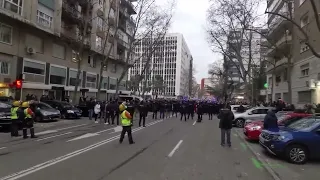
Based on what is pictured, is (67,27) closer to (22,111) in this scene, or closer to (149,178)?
(22,111)

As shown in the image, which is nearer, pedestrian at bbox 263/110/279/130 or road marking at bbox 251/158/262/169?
road marking at bbox 251/158/262/169

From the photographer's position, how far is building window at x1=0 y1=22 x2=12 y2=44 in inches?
1087

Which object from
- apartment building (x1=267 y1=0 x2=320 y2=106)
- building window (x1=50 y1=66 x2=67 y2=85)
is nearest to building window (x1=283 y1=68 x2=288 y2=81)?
apartment building (x1=267 y1=0 x2=320 y2=106)

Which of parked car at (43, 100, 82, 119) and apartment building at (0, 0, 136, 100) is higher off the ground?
apartment building at (0, 0, 136, 100)

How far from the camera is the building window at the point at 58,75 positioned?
3539cm

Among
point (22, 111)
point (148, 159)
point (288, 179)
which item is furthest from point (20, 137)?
point (288, 179)

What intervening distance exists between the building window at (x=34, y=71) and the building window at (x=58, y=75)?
5.47ft

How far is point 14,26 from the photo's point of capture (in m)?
29.2

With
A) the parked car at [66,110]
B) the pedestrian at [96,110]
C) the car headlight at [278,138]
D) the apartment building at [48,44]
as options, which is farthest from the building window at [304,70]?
the car headlight at [278,138]

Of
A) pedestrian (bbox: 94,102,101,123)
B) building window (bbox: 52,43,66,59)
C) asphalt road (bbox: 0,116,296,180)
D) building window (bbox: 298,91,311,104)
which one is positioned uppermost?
building window (bbox: 52,43,66,59)

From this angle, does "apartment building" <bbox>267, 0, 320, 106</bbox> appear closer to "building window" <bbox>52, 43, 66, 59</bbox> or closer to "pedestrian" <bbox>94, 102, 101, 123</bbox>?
"pedestrian" <bbox>94, 102, 101, 123</bbox>

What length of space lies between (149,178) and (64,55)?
32.2 meters

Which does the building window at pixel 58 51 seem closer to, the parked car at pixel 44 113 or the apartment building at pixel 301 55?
the parked car at pixel 44 113

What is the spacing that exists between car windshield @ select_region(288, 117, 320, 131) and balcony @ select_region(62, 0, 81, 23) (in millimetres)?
28818
